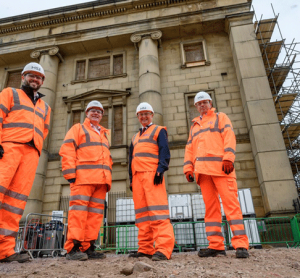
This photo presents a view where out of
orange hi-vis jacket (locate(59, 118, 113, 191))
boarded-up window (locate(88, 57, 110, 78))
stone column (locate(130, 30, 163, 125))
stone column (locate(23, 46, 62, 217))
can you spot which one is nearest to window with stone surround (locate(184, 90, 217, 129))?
stone column (locate(130, 30, 163, 125))

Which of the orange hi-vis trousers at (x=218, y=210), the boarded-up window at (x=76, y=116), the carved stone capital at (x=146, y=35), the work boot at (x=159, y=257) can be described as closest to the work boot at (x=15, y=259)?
the work boot at (x=159, y=257)

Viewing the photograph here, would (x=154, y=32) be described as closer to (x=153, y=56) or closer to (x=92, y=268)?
(x=153, y=56)

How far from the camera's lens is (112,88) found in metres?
11.7

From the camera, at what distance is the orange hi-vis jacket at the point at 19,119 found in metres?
3.38

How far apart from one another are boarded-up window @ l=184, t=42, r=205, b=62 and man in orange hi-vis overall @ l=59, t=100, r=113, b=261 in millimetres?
8840

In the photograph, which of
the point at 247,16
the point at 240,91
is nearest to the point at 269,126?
the point at 240,91

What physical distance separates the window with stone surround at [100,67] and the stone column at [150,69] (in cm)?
115

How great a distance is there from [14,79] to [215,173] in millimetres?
13303

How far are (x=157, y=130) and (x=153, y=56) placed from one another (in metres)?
8.14

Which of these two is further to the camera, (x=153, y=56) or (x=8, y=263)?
(x=153, y=56)

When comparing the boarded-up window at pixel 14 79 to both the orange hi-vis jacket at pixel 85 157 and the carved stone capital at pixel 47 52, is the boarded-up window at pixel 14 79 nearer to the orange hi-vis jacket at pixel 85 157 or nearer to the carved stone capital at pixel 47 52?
the carved stone capital at pixel 47 52

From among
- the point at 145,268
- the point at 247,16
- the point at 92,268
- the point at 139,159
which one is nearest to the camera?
the point at 145,268

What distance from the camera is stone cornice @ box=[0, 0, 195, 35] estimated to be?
12.1 m

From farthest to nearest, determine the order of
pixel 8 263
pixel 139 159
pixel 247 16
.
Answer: pixel 247 16, pixel 139 159, pixel 8 263
